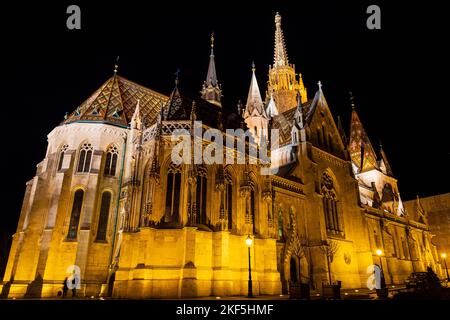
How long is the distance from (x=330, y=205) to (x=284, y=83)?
27.5m

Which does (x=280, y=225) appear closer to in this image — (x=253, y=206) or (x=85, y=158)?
(x=253, y=206)

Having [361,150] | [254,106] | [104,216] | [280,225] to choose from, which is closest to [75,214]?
[104,216]

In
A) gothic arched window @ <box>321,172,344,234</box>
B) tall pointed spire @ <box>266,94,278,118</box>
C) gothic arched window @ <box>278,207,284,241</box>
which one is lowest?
gothic arched window @ <box>278,207,284,241</box>

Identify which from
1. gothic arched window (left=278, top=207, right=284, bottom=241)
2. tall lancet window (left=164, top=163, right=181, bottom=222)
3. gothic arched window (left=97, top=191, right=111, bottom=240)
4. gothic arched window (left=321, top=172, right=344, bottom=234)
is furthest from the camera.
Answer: gothic arched window (left=321, top=172, right=344, bottom=234)

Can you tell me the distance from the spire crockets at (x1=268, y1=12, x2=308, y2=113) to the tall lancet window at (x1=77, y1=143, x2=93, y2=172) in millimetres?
32181

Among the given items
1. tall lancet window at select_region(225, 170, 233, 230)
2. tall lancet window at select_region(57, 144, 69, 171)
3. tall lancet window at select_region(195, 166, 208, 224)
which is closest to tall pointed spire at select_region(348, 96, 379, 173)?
tall lancet window at select_region(225, 170, 233, 230)

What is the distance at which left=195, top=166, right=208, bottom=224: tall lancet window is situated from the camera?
21422 millimetres

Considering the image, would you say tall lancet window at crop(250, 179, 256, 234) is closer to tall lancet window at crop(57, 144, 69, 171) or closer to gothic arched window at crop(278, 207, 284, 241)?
gothic arched window at crop(278, 207, 284, 241)

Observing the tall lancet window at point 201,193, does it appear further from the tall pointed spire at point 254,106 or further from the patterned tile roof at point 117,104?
the tall pointed spire at point 254,106

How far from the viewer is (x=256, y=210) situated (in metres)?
24.7

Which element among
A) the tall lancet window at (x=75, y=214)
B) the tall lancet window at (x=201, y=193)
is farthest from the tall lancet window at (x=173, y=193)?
the tall lancet window at (x=75, y=214)
